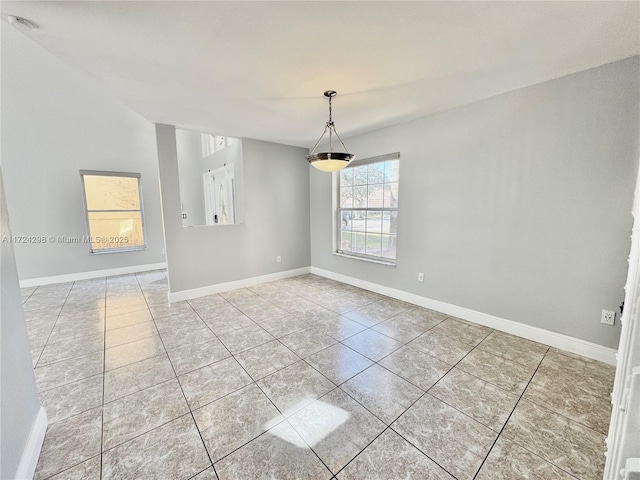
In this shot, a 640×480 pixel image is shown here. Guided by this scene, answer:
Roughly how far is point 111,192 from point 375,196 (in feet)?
17.0

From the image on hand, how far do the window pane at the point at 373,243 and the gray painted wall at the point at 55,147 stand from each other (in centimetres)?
491

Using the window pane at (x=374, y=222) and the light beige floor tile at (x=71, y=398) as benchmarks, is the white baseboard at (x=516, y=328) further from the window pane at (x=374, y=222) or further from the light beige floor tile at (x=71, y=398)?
the light beige floor tile at (x=71, y=398)

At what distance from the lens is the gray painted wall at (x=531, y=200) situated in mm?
2045

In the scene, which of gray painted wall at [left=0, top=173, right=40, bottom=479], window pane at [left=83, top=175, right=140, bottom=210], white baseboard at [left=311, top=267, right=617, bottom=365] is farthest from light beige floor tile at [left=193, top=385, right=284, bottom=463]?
window pane at [left=83, top=175, right=140, bottom=210]

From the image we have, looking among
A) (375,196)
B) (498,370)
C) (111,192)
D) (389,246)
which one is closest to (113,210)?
(111,192)

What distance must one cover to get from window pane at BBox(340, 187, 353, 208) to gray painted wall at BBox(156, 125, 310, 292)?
82cm

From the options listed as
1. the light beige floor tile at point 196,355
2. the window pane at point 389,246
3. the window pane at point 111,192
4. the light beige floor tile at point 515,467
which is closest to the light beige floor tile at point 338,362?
the light beige floor tile at point 196,355

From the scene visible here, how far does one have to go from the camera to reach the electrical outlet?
209 cm

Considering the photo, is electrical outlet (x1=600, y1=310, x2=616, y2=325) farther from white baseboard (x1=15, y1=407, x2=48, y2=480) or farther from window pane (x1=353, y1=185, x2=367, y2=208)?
white baseboard (x1=15, y1=407, x2=48, y2=480)

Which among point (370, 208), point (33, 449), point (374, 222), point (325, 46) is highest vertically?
point (325, 46)

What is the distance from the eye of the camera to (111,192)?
16.9 feet

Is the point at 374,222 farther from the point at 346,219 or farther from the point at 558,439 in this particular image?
the point at 558,439

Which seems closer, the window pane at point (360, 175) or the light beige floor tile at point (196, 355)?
the light beige floor tile at point (196, 355)

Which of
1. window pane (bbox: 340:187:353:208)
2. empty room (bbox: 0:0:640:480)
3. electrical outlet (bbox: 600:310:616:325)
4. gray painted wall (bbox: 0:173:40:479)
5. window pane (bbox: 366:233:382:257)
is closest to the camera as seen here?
gray painted wall (bbox: 0:173:40:479)
